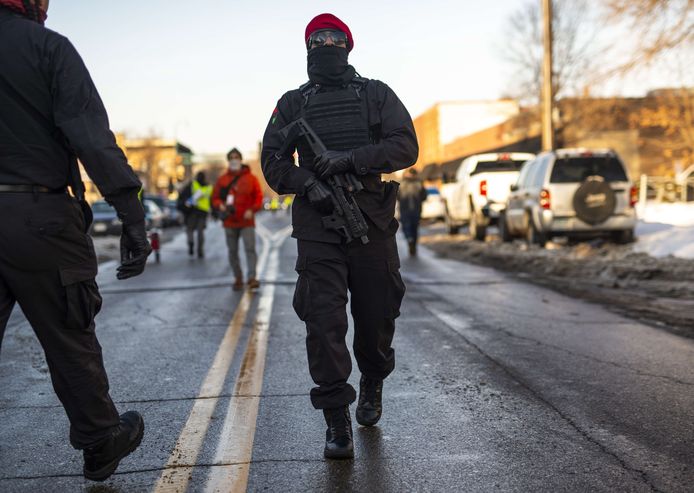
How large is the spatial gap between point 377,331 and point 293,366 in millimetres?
1946

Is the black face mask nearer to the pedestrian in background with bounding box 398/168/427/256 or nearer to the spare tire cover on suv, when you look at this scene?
the spare tire cover on suv

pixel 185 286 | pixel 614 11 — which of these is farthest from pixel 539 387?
pixel 614 11

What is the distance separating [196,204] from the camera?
17.5 metres

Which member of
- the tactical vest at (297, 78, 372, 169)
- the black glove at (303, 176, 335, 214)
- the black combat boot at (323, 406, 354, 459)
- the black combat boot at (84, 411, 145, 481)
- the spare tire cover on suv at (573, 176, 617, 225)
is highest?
the tactical vest at (297, 78, 372, 169)

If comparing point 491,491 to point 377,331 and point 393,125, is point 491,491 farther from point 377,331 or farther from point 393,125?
point 393,125

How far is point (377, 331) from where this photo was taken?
4152 millimetres

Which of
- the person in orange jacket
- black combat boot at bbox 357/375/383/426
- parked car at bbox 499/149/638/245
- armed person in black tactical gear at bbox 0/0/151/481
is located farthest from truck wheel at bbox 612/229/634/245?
armed person in black tactical gear at bbox 0/0/151/481

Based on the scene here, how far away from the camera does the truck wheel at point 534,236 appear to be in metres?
16.5

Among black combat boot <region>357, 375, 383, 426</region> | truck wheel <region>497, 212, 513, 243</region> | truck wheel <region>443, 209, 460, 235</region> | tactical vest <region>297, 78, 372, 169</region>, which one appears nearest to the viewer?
tactical vest <region>297, 78, 372, 169</region>

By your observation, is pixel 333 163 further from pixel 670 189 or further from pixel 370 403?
pixel 670 189

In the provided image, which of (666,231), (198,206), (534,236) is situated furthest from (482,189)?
(198,206)

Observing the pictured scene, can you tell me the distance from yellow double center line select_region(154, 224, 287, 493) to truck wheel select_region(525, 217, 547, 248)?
1015 cm

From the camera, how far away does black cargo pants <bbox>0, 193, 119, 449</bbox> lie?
119 inches

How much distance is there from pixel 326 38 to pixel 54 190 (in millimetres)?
1613
